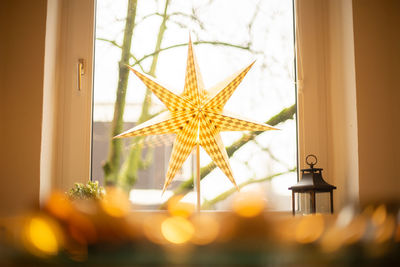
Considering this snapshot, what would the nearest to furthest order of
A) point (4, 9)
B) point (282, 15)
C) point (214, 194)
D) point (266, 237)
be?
point (266, 237)
point (4, 9)
point (214, 194)
point (282, 15)

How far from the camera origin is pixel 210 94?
4.50 feet

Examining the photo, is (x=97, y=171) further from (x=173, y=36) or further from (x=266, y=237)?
(x=266, y=237)

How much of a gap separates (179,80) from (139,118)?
0.67 ft

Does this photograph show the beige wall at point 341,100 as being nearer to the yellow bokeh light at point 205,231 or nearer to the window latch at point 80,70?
the window latch at point 80,70

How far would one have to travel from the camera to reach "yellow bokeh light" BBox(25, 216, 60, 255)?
118 mm

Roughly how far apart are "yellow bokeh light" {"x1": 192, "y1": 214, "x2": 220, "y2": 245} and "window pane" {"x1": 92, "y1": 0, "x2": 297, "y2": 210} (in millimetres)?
1486

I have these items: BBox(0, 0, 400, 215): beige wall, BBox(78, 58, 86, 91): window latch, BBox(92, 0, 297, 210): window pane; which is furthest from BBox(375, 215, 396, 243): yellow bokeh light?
BBox(78, 58, 86, 91): window latch

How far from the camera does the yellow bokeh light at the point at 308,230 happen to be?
12 cm

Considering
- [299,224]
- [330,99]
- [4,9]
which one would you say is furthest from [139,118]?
[299,224]

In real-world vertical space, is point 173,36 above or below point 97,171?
above

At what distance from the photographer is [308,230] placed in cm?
13

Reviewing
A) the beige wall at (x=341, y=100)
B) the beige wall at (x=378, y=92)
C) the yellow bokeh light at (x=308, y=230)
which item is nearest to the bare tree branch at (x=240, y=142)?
the beige wall at (x=341, y=100)

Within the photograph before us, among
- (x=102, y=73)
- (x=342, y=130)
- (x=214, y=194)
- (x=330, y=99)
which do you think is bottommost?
(x=214, y=194)

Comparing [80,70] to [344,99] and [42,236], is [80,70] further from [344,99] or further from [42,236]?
[42,236]
